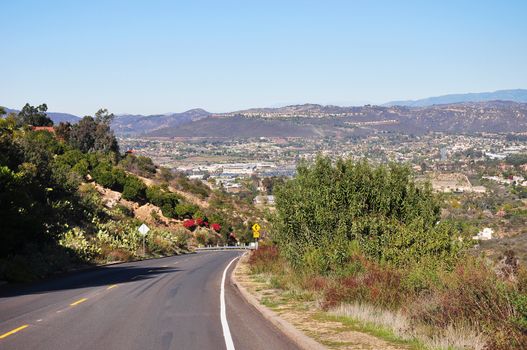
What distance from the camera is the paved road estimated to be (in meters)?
11.5

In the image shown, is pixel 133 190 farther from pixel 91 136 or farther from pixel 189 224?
pixel 91 136

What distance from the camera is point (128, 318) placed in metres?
14.6

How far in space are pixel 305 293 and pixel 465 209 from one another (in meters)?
59.2

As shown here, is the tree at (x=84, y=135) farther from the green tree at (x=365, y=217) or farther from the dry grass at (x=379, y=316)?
the dry grass at (x=379, y=316)

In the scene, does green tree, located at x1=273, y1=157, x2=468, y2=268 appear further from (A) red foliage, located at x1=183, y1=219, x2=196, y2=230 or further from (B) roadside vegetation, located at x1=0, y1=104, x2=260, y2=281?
(A) red foliage, located at x1=183, y1=219, x2=196, y2=230

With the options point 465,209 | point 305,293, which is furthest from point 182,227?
point 305,293

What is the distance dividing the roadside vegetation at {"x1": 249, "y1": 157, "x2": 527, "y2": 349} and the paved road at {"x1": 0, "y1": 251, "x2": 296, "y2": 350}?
201cm

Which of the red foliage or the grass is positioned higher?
the grass

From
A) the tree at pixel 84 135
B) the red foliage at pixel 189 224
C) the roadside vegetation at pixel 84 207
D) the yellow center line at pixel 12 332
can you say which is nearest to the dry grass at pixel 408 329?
the yellow center line at pixel 12 332

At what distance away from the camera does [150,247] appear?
5172 cm

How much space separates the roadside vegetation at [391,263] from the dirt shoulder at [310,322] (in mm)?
286

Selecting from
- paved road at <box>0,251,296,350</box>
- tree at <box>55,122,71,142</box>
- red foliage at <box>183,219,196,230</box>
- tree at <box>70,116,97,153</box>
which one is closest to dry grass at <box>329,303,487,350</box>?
paved road at <box>0,251,296,350</box>

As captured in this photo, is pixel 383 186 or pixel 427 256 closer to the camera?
pixel 427 256

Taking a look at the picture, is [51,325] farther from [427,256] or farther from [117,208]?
[117,208]
